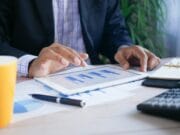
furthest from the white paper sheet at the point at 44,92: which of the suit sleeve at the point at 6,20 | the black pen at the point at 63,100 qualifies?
the suit sleeve at the point at 6,20

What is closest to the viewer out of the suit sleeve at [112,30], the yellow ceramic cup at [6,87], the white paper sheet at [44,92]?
the yellow ceramic cup at [6,87]

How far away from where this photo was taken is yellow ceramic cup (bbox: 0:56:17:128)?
64cm

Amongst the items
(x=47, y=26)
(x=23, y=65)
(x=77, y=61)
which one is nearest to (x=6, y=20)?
(x=47, y=26)

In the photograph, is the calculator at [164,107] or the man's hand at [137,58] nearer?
the calculator at [164,107]

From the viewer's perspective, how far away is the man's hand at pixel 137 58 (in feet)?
3.70

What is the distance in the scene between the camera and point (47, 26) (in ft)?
4.50

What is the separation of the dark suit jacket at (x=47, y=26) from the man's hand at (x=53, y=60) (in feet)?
0.63

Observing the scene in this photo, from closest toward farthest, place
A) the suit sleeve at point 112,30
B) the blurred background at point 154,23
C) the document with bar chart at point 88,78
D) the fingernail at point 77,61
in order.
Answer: the document with bar chart at point 88,78
the fingernail at point 77,61
the suit sleeve at point 112,30
the blurred background at point 154,23

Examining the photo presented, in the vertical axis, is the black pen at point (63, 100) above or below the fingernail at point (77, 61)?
below

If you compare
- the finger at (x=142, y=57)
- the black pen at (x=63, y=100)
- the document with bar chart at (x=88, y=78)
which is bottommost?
the document with bar chart at (x=88, y=78)

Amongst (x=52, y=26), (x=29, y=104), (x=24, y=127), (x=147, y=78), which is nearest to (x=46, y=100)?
(x=29, y=104)

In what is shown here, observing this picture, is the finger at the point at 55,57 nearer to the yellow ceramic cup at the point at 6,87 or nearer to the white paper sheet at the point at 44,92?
the white paper sheet at the point at 44,92

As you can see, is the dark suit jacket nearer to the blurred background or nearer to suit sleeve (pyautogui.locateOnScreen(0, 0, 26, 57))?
suit sleeve (pyautogui.locateOnScreen(0, 0, 26, 57))

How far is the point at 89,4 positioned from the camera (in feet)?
4.82
